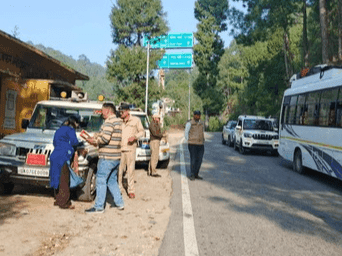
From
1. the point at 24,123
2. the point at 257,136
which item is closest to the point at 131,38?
the point at 257,136

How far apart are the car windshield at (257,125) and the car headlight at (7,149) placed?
1438cm

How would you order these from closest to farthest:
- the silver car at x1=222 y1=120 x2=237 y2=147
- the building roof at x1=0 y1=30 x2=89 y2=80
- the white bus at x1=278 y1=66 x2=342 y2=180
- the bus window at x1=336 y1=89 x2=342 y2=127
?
1. the bus window at x1=336 y1=89 x2=342 y2=127
2. the white bus at x1=278 y1=66 x2=342 y2=180
3. the building roof at x1=0 y1=30 x2=89 y2=80
4. the silver car at x1=222 y1=120 x2=237 y2=147

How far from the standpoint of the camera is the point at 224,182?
9.82 metres

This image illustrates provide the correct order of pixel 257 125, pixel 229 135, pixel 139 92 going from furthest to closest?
pixel 139 92 < pixel 229 135 < pixel 257 125

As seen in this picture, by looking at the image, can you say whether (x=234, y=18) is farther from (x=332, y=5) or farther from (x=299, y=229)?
(x=299, y=229)

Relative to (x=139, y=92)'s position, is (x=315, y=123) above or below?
below

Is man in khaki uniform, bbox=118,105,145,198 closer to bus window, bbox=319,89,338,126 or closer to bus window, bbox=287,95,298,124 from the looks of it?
bus window, bbox=319,89,338,126

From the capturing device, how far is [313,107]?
1149 cm

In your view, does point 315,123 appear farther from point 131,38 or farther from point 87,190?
point 131,38

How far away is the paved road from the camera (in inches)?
188

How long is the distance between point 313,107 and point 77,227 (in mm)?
8639

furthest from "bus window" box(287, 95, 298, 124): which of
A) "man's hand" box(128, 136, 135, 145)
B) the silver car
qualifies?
the silver car

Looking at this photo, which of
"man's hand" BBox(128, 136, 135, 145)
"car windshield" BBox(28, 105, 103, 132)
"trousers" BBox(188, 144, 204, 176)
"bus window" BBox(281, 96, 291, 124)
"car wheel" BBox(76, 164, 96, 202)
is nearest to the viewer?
"car wheel" BBox(76, 164, 96, 202)

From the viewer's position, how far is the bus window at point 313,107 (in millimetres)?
11211
